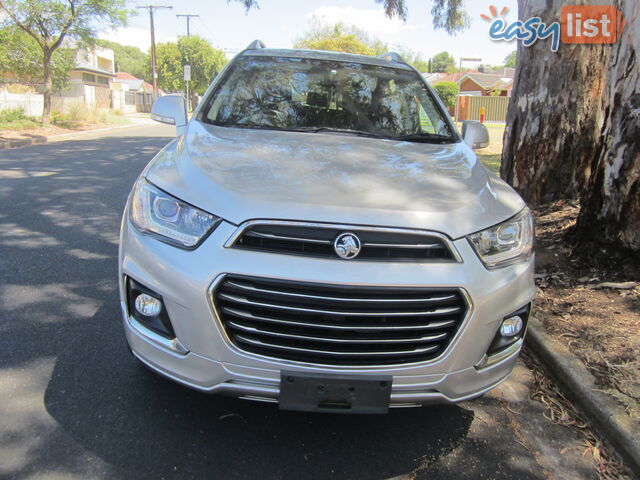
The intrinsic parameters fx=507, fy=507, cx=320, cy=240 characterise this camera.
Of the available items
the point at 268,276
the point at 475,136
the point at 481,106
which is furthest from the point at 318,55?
the point at 481,106

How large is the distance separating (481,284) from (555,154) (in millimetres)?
4330

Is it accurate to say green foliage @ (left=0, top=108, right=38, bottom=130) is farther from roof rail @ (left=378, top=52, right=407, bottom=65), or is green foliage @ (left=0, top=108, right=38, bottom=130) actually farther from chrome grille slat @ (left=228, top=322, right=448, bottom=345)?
chrome grille slat @ (left=228, top=322, right=448, bottom=345)

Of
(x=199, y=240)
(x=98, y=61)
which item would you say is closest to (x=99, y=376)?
(x=199, y=240)

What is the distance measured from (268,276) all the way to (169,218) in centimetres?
56

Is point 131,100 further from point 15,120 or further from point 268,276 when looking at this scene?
point 268,276

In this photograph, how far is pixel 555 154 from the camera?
574cm

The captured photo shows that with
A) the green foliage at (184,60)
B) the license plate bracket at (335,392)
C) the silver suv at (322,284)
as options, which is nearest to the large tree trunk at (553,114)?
the silver suv at (322,284)

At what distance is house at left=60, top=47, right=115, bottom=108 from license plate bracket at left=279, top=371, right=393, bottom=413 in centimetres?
2647

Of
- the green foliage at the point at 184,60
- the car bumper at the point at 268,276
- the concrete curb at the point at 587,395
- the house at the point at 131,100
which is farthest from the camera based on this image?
the green foliage at the point at 184,60

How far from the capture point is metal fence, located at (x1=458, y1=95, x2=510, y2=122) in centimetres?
3678

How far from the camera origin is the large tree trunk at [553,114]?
544 centimetres

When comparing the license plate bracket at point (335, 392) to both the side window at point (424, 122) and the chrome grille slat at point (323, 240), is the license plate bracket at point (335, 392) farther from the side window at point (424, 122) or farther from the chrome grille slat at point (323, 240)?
the side window at point (424, 122)

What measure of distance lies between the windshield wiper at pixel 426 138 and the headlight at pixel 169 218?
5.24ft

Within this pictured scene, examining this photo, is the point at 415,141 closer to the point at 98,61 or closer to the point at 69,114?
the point at 69,114
